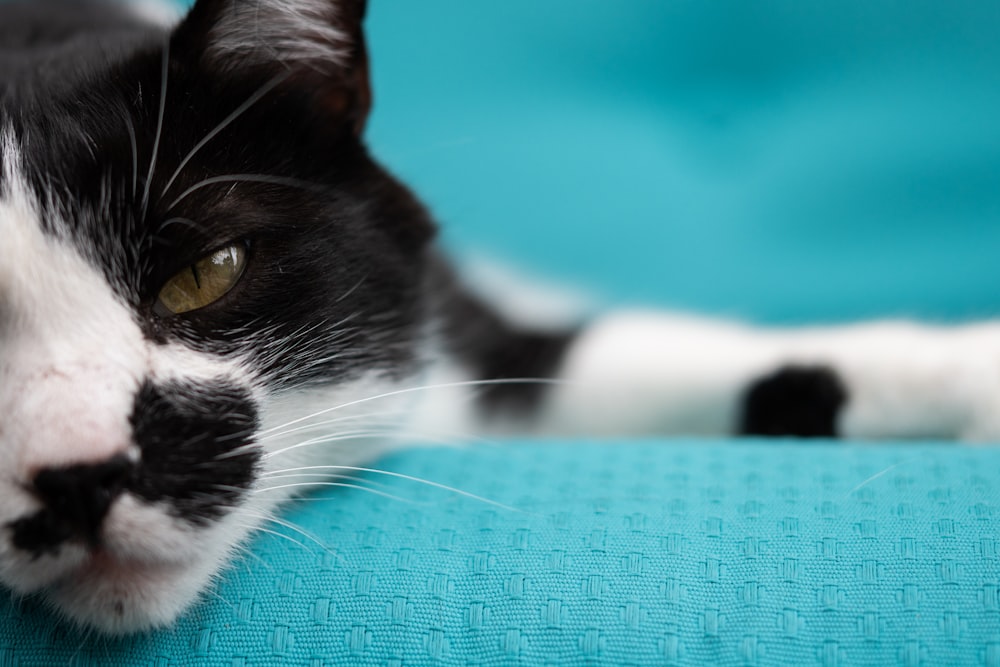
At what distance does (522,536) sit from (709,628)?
7.0 inches

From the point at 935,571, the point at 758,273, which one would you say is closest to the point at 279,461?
the point at 935,571

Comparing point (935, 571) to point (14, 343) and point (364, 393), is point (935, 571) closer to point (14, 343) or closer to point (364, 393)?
point (364, 393)

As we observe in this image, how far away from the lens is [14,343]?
0.66 m

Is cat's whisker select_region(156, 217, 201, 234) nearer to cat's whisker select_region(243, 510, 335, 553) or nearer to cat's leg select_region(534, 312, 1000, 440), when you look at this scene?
cat's whisker select_region(243, 510, 335, 553)

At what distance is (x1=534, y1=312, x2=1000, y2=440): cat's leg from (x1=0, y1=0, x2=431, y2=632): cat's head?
0.34m

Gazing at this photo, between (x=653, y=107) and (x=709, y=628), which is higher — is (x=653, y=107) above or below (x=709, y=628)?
above

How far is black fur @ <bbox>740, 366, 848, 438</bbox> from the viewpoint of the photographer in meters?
1.05

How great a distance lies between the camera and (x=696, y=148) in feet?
6.04

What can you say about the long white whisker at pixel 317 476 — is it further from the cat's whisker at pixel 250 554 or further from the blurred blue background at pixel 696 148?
the blurred blue background at pixel 696 148

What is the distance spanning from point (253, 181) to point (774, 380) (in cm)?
69

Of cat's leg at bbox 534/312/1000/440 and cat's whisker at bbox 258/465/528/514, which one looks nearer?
cat's whisker at bbox 258/465/528/514

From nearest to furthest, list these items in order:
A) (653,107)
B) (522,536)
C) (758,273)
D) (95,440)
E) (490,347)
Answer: (95,440)
(522,536)
(490,347)
(758,273)
(653,107)

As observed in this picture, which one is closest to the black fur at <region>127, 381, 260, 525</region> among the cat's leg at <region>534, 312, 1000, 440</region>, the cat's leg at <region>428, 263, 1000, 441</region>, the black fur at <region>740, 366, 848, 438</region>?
the cat's leg at <region>428, 263, 1000, 441</region>

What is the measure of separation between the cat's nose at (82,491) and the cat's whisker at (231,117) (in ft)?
0.84
